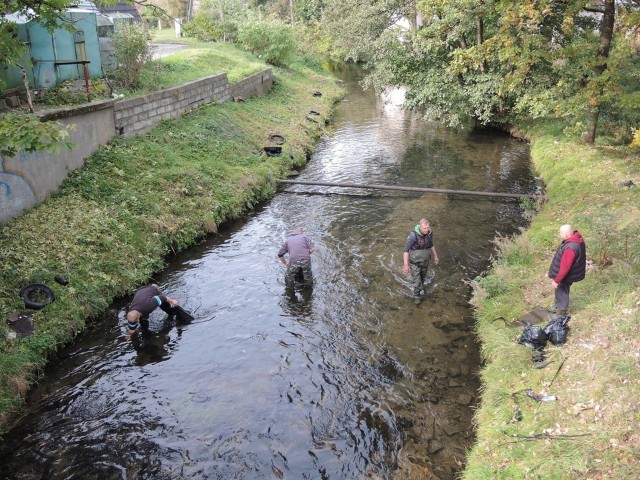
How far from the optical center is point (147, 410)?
862 centimetres

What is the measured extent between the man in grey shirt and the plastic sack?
566 cm

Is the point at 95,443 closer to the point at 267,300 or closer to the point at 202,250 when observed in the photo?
the point at 267,300

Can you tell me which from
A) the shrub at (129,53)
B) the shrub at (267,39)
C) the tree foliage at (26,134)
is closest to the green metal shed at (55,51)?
the shrub at (129,53)

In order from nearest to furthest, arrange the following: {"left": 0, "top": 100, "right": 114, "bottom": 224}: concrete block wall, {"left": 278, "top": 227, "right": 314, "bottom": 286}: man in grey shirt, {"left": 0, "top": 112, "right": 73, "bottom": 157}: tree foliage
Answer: {"left": 0, "top": 112, "right": 73, "bottom": 157}: tree foliage
{"left": 0, "top": 100, "right": 114, "bottom": 224}: concrete block wall
{"left": 278, "top": 227, "right": 314, "bottom": 286}: man in grey shirt

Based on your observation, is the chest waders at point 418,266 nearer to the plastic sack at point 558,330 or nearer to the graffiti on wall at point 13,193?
the plastic sack at point 558,330

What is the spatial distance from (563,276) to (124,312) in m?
9.45

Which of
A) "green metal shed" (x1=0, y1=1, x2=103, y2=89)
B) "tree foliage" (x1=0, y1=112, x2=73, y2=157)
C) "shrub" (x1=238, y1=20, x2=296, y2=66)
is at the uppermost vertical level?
"shrub" (x1=238, y1=20, x2=296, y2=66)

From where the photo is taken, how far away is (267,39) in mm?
41094

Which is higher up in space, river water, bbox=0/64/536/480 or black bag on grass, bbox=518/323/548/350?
black bag on grass, bbox=518/323/548/350

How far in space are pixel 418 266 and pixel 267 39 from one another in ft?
114

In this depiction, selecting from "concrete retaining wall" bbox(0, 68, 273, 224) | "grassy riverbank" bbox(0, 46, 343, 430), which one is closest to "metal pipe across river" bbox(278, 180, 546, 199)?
"grassy riverbank" bbox(0, 46, 343, 430)

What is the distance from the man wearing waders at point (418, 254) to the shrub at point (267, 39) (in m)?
33.8

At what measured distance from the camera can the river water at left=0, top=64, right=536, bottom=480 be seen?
7641 millimetres

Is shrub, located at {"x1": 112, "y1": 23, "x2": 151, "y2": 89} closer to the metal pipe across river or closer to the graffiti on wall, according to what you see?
the metal pipe across river
